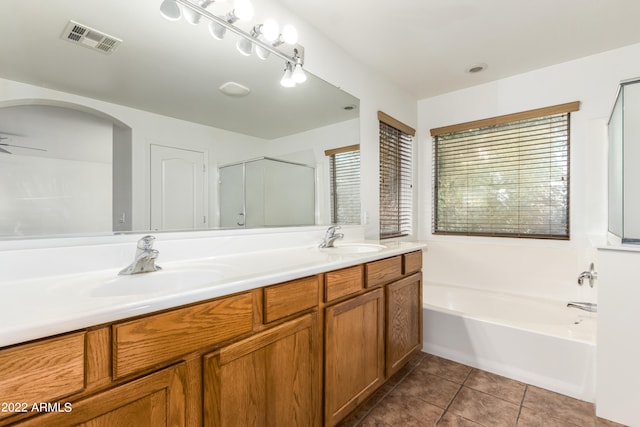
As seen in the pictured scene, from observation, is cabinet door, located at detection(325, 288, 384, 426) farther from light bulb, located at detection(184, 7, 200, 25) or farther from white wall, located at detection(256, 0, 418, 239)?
light bulb, located at detection(184, 7, 200, 25)

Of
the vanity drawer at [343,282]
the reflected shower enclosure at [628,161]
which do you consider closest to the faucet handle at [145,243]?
the vanity drawer at [343,282]

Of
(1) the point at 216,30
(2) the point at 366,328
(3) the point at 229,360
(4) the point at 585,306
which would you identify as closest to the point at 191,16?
(1) the point at 216,30

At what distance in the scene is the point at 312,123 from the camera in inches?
78.3

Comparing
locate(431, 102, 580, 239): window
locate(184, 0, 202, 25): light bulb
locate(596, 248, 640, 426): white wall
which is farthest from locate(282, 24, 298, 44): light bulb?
locate(596, 248, 640, 426): white wall

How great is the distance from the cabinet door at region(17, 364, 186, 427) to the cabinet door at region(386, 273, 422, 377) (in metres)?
1.21

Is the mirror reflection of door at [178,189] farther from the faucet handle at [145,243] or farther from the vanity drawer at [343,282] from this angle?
the vanity drawer at [343,282]

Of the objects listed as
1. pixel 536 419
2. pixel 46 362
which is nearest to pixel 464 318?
pixel 536 419

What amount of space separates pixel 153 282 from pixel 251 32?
1.32 metres

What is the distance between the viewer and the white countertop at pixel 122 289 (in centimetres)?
60

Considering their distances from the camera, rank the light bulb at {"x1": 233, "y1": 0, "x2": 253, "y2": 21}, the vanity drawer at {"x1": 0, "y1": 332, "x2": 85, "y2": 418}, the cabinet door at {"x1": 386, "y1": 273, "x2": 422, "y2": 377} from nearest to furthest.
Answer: the vanity drawer at {"x1": 0, "y1": 332, "x2": 85, "y2": 418}
the light bulb at {"x1": 233, "y1": 0, "x2": 253, "y2": 21}
the cabinet door at {"x1": 386, "y1": 273, "x2": 422, "y2": 377}

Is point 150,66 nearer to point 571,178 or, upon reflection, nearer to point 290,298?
point 290,298

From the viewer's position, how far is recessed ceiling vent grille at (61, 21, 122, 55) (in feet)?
3.52

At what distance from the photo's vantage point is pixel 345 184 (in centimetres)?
226

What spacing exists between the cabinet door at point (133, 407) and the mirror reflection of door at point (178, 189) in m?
0.72
